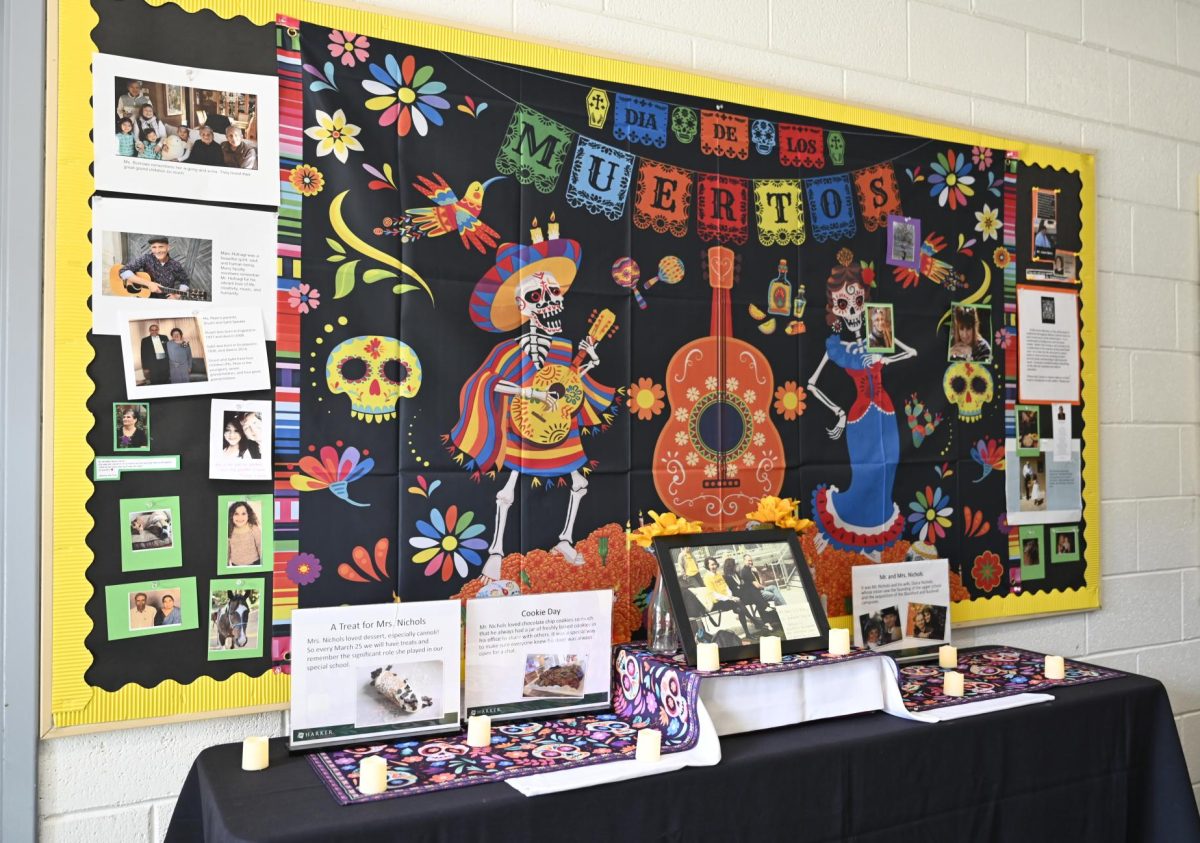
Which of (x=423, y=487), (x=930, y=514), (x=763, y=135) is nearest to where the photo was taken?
(x=423, y=487)

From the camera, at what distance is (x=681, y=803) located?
5.03ft

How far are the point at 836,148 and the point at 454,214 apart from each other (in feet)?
3.05

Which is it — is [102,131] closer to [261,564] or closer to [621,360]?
[261,564]

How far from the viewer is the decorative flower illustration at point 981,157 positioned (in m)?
2.48

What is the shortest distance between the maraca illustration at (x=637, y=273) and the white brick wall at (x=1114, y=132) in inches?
17.1

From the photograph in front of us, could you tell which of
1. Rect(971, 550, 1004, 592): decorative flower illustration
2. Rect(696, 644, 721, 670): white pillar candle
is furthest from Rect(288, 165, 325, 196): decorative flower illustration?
Rect(971, 550, 1004, 592): decorative flower illustration

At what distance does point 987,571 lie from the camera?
2.46 meters

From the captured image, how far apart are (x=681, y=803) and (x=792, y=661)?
0.38 metres

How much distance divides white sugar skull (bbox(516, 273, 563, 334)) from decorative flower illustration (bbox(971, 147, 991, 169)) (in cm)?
118

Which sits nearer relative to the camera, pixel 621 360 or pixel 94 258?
pixel 94 258

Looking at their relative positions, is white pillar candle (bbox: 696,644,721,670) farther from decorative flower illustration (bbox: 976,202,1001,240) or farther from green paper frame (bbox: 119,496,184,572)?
decorative flower illustration (bbox: 976,202,1001,240)

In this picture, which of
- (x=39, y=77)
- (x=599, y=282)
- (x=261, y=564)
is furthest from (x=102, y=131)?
(x=599, y=282)

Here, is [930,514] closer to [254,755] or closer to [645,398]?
[645,398]

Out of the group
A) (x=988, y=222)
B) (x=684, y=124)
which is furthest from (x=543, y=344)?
(x=988, y=222)
